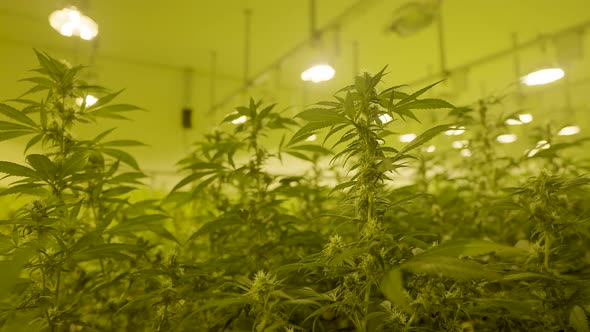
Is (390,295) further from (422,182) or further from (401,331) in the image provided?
(422,182)

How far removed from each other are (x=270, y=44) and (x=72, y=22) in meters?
2.90

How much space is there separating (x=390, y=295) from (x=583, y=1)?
5.16 m

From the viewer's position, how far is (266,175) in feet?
3.14

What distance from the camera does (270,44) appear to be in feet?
15.0

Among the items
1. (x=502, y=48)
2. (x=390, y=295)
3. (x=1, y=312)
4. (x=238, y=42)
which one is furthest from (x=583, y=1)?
(x=1, y=312)

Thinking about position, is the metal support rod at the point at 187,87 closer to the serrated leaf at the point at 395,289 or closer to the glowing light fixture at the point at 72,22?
the glowing light fixture at the point at 72,22

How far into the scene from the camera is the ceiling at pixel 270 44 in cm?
354

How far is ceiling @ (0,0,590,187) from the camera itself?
354cm

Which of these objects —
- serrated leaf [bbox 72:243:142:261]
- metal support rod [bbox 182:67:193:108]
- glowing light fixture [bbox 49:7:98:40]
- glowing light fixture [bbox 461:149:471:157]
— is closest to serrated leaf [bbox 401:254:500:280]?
serrated leaf [bbox 72:243:142:261]

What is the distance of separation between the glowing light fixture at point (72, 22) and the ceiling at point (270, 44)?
903mm

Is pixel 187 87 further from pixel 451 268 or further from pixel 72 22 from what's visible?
pixel 451 268

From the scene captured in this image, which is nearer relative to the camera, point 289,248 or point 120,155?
point 120,155

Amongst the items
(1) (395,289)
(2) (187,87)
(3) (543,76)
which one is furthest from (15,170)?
(2) (187,87)

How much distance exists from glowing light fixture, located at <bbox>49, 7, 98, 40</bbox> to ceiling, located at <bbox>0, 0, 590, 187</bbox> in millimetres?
903
